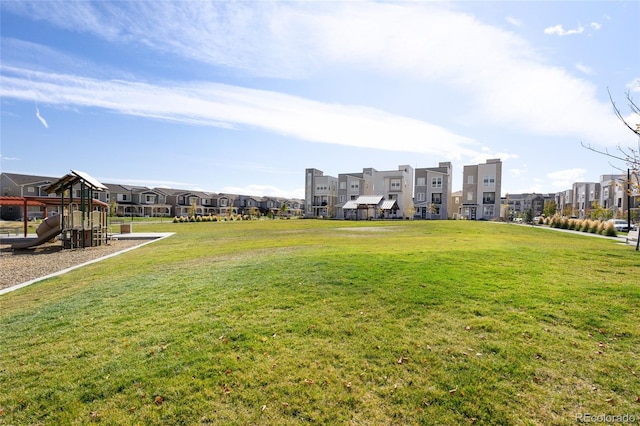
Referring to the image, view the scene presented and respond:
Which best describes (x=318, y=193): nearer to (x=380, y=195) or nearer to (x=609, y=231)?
(x=380, y=195)

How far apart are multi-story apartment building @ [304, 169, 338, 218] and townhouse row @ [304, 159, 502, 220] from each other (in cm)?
130

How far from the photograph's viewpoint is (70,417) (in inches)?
153

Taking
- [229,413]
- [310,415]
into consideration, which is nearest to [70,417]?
[229,413]

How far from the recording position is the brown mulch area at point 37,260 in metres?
11.9

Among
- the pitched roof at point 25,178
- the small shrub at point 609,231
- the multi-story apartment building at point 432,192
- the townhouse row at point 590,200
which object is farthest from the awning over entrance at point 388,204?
the pitched roof at point 25,178

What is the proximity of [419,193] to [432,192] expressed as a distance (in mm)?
2599

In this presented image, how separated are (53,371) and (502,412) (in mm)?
6385

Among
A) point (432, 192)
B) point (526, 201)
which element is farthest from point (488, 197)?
point (526, 201)

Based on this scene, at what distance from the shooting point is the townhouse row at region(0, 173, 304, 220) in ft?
194

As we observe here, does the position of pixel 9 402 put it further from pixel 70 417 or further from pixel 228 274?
pixel 228 274

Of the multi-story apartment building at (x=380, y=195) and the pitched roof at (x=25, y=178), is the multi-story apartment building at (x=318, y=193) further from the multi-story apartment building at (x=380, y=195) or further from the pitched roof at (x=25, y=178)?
the pitched roof at (x=25, y=178)

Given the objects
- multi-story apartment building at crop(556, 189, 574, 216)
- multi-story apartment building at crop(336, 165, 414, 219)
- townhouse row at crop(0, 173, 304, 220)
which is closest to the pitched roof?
townhouse row at crop(0, 173, 304, 220)

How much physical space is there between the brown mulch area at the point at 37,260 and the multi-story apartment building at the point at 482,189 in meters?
60.7

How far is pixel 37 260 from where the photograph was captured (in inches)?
605
